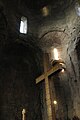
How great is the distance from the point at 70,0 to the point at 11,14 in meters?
4.08

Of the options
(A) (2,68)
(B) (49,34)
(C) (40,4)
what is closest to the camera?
(A) (2,68)

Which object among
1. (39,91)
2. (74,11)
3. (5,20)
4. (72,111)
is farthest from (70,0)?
(72,111)

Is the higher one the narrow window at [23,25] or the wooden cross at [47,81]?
the narrow window at [23,25]

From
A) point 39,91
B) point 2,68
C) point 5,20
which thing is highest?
point 5,20

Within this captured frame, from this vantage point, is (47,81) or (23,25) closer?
(47,81)

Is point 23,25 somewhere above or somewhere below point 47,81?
above

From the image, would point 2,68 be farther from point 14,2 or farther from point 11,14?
point 14,2

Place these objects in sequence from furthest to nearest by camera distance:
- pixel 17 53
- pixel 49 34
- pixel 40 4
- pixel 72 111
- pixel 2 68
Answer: pixel 40 4 → pixel 49 34 → pixel 17 53 → pixel 2 68 → pixel 72 111

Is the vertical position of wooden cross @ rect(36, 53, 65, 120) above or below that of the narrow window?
below

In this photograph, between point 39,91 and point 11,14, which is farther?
point 11,14

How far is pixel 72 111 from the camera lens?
9820 mm

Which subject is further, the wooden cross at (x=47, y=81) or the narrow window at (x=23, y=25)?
the narrow window at (x=23, y=25)

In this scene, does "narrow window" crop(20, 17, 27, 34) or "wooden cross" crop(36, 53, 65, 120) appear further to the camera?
"narrow window" crop(20, 17, 27, 34)

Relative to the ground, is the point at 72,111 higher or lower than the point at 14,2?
lower
